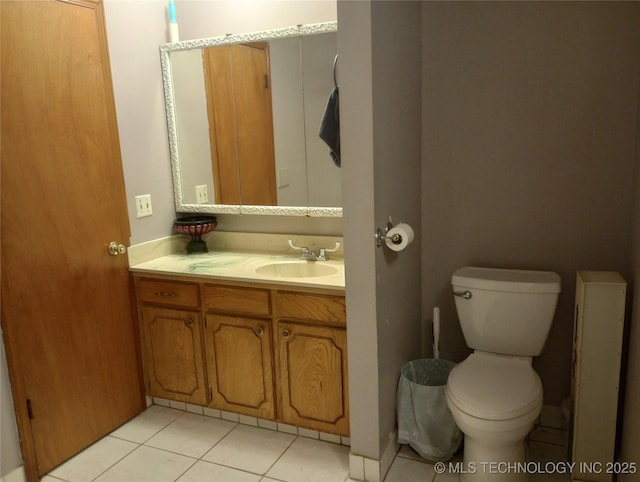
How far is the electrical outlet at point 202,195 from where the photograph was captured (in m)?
2.82

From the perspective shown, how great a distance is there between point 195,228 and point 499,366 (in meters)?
1.70

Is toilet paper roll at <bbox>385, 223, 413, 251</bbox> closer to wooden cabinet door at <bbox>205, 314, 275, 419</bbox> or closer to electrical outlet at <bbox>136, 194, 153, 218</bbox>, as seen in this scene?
wooden cabinet door at <bbox>205, 314, 275, 419</bbox>

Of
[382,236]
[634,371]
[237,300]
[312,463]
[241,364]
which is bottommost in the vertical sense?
[312,463]

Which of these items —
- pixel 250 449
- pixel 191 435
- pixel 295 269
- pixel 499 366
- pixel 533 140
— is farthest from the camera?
pixel 295 269

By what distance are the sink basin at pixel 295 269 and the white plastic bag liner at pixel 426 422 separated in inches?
25.9

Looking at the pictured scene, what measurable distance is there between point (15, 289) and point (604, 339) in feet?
7.50

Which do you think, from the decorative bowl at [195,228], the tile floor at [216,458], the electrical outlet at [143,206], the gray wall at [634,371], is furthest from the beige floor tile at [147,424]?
the gray wall at [634,371]

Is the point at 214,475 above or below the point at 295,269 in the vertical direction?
below

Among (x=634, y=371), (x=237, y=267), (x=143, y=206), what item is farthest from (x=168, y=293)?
(x=634, y=371)

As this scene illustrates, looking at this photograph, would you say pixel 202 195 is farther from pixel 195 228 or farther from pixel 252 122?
pixel 252 122

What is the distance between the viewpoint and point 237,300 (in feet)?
7.68

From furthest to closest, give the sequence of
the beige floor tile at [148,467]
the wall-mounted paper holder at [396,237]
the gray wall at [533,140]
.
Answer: the beige floor tile at [148,467] → the gray wall at [533,140] → the wall-mounted paper holder at [396,237]

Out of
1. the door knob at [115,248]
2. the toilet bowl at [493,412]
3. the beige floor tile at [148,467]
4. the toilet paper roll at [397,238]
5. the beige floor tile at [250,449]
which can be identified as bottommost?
the beige floor tile at [250,449]

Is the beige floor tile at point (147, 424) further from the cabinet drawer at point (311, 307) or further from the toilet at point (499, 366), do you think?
the toilet at point (499, 366)
